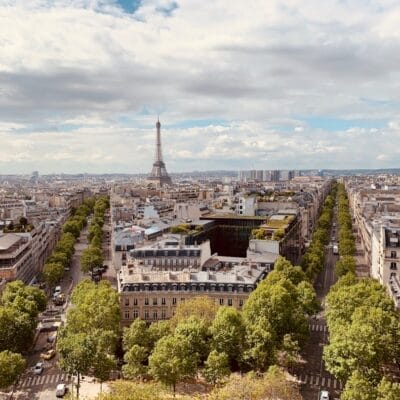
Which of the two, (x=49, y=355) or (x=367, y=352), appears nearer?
(x=367, y=352)

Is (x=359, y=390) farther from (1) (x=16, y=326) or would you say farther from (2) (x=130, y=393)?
(1) (x=16, y=326)

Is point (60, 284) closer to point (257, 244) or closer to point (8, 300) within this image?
point (8, 300)

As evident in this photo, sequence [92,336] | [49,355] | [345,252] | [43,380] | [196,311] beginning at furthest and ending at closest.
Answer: [345,252] → [49,355] → [196,311] → [43,380] → [92,336]

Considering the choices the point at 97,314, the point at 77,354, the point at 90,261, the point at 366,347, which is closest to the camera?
the point at 366,347

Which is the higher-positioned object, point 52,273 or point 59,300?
point 52,273

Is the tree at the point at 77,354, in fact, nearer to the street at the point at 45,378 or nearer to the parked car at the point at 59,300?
the street at the point at 45,378

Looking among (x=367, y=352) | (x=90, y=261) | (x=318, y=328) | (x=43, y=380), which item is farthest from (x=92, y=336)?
(x=90, y=261)

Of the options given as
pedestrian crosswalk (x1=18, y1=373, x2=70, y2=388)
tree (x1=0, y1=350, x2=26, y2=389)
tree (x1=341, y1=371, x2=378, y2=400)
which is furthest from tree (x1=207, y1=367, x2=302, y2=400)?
pedestrian crosswalk (x1=18, y1=373, x2=70, y2=388)

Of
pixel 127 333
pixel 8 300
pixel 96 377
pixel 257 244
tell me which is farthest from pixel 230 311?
pixel 257 244
